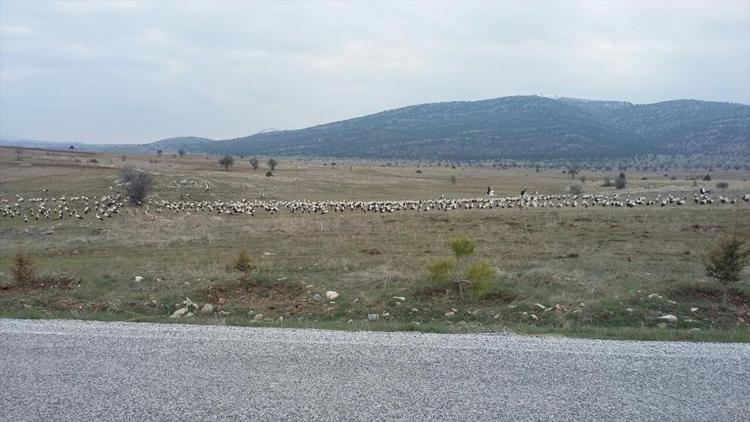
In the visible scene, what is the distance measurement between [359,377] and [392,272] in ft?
26.4

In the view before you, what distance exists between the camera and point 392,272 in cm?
1484

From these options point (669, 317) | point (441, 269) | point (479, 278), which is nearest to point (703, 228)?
point (669, 317)

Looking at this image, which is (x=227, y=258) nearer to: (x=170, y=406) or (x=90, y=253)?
(x=90, y=253)

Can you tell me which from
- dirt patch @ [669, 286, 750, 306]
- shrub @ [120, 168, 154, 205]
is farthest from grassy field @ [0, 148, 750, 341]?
shrub @ [120, 168, 154, 205]

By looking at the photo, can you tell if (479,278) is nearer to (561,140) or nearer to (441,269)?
(441,269)

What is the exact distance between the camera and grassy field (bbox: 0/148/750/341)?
10906 mm

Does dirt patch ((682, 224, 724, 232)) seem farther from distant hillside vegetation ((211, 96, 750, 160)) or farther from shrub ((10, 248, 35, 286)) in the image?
distant hillside vegetation ((211, 96, 750, 160))

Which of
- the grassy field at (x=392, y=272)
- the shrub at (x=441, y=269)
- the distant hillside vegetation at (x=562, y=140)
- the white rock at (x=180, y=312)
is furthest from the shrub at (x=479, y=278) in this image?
the distant hillside vegetation at (x=562, y=140)

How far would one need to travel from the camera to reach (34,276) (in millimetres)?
14352

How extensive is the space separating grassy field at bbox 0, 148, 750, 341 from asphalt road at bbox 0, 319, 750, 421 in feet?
4.51

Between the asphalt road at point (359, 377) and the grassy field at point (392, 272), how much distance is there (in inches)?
54.2

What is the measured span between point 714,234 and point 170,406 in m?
22.6

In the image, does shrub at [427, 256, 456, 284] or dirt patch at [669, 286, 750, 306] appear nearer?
dirt patch at [669, 286, 750, 306]

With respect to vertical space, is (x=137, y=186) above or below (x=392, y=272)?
above
